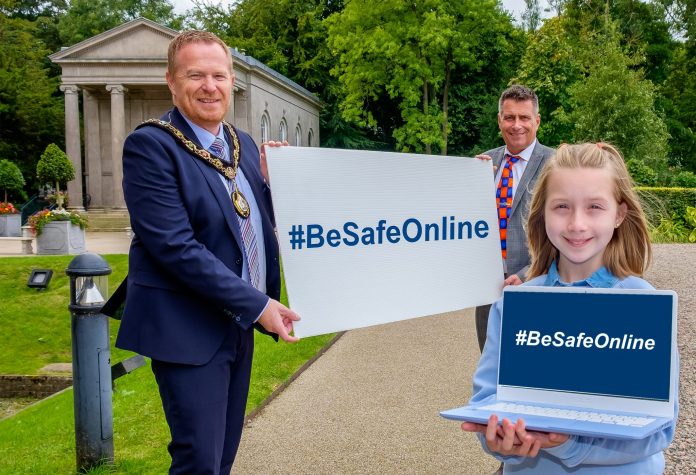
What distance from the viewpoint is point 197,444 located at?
2527 mm

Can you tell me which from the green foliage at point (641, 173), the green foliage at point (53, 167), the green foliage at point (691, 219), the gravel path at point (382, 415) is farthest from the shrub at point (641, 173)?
the green foliage at point (53, 167)

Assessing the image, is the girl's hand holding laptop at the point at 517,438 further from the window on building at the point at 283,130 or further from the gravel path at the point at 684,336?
the window on building at the point at 283,130

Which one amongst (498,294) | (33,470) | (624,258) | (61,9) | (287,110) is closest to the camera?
(624,258)

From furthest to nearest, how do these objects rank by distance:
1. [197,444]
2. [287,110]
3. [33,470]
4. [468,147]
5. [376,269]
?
[468,147]
[287,110]
[33,470]
[376,269]
[197,444]

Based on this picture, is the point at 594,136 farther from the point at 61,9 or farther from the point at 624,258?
the point at 61,9

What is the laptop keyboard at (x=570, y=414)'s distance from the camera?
5.23 ft

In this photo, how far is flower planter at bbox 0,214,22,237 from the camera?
24156mm

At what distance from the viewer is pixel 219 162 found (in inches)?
107

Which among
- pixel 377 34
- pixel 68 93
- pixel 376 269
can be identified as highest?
pixel 377 34

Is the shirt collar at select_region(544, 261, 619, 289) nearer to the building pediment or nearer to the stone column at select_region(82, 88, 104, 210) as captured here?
the building pediment

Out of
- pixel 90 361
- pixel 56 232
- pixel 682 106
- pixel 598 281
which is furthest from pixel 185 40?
pixel 682 106

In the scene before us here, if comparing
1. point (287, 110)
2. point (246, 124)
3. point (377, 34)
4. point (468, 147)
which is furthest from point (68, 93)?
point (468, 147)

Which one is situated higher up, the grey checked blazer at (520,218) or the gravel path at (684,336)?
the grey checked blazer at (520,218)

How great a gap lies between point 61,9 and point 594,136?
4632cm
